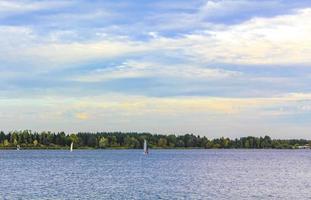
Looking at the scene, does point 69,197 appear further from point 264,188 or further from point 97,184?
point 264,188

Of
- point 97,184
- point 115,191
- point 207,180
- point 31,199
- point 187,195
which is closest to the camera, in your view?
point 31,199

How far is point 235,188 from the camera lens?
69.9 metres

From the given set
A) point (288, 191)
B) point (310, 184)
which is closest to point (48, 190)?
point (288, 191)

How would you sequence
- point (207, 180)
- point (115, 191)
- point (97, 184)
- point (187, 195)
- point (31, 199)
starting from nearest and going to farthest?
point (31, 199), point (187, 195), point (115, 191), point (97, 184), point (207, 180)

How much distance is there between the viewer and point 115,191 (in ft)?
220

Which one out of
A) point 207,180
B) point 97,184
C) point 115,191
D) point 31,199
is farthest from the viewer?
point 207,180

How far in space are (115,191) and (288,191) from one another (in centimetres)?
1924

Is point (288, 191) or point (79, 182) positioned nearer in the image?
point (288, 191)

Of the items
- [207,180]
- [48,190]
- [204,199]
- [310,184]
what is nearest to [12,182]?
[48,190]

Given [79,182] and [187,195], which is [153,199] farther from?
[79,182]

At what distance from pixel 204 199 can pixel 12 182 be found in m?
31.7

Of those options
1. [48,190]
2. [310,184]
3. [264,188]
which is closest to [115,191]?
[48,190]

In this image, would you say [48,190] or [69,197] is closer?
[69,197]

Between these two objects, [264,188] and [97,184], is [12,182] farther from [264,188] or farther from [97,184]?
[264,188]
